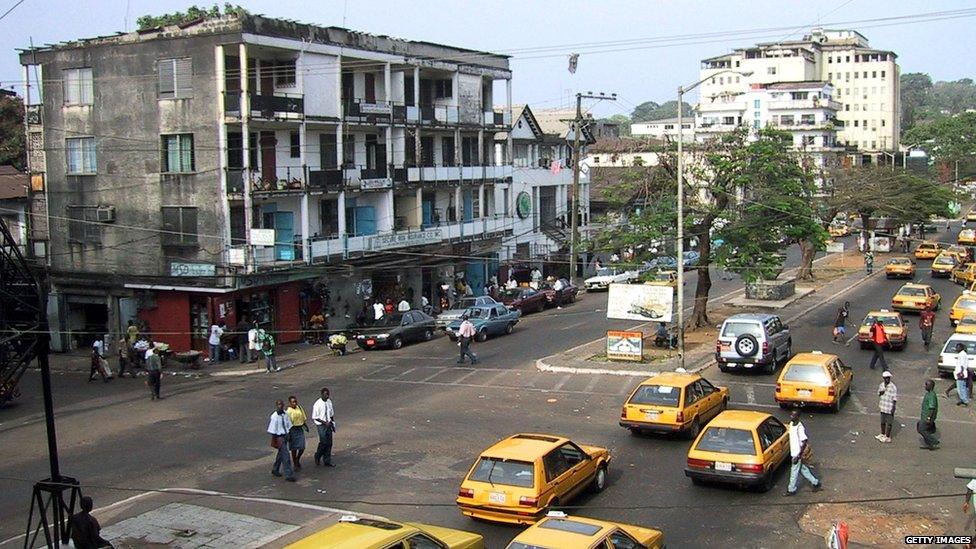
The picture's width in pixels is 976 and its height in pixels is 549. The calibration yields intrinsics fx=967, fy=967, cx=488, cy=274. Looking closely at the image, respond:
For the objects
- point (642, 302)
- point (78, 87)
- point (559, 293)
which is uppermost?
point (78, 87)

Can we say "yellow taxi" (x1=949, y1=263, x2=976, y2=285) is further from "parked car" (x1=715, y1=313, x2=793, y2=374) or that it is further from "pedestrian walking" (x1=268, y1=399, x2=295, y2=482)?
"pedestrian walking" (x1=268, y1=399, x2=295, y2=482)

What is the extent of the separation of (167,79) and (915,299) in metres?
33.6

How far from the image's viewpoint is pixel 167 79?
38594mm

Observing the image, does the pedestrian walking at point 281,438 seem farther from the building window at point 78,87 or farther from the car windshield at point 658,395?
the building window at point 78,87

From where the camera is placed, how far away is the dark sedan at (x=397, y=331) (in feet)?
127

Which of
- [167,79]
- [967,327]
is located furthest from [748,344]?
[167,79]

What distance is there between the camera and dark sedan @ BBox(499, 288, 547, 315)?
48156 millimetres

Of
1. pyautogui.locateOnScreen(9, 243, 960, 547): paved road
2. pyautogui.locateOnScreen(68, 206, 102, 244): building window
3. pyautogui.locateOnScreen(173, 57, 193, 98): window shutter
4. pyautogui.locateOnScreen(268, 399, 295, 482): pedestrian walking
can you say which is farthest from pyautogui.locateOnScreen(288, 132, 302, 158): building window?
pyautogui.locateOnScreen(268, 399, 295, 482): pedestrian walking

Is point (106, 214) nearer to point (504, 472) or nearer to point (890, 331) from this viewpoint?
point (504, 472)

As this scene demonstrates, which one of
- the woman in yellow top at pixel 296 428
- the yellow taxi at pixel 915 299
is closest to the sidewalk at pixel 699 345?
the yellow taxi at pixel 915 299

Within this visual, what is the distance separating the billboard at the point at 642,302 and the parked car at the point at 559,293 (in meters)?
14.6

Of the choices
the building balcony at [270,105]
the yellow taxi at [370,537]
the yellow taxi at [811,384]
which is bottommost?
the yellow taxi at [811,384]

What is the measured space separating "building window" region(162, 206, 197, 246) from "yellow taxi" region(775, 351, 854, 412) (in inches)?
930

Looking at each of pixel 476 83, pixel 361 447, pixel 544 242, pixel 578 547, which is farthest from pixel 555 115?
pixel 578 547
